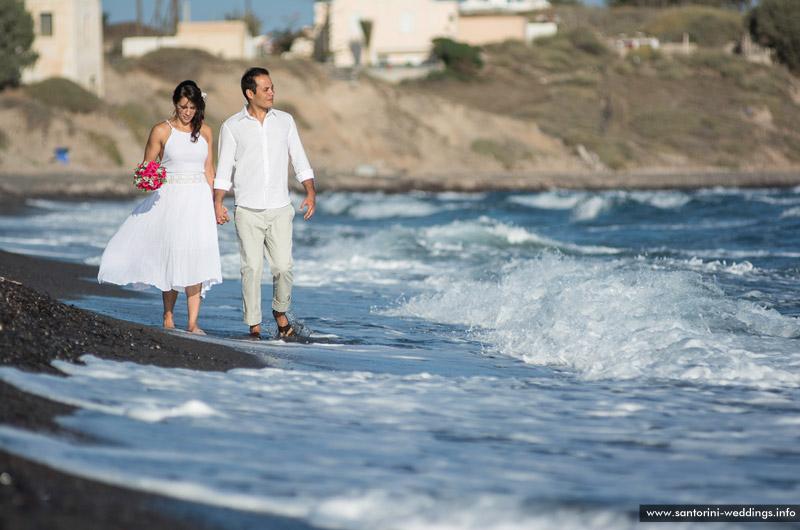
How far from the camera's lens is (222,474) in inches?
133

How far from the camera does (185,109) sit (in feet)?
22.1

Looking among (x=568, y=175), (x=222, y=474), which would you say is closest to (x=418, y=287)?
(x=222, y=474)

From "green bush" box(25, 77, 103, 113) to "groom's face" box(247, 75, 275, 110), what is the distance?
38.4 metres

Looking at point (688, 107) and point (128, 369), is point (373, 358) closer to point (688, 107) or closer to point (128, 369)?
point (128, 369)

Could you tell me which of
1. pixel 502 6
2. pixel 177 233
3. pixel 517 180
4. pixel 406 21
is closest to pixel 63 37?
pixel 517 180

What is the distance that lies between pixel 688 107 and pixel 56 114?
4096 centimetres

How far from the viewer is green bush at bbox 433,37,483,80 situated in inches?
2437

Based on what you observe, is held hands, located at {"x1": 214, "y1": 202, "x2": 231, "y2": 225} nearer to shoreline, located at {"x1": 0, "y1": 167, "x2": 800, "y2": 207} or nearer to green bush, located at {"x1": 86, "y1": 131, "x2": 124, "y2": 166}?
shoreline, located at {"x1": 0, "y1": 167, "x2": 800, "y2": 207}

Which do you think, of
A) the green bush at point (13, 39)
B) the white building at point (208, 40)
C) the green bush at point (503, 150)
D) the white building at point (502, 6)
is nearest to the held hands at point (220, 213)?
the green bush at point (13, 39)

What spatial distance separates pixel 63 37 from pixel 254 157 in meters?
40.9

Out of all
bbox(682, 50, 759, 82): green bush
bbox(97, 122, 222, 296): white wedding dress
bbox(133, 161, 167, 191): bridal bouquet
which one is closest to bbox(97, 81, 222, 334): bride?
bbox(97, 122, 222, 296): white wedding dress

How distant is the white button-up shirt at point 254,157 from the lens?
6.74m

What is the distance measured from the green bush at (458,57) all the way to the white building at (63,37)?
2440cm

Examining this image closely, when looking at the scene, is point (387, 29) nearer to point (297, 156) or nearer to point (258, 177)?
point (297, 156)
